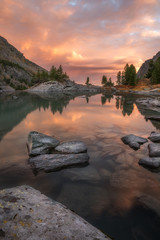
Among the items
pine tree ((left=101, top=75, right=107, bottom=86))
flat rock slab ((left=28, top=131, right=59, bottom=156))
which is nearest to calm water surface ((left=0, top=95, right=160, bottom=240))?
flat rock slab ((left=28, top=131, right=59, bottom=156))

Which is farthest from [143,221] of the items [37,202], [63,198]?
[37,202]

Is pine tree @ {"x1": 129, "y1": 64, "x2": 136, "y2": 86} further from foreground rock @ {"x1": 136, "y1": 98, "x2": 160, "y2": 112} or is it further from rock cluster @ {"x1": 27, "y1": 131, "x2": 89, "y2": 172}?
rock cluster @ {"x1": 27, "y1": 131, "x2": 89, "y2": 172}

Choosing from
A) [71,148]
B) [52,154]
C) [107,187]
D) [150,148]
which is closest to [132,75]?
[150,148]

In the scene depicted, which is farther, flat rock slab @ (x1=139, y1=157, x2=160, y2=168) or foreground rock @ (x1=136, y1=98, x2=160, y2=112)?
foreground rock @ (x1=136, y1=98, x2=160, y2=112)

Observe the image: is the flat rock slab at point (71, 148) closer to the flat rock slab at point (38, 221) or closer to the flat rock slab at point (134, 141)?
the flat rock slab at point (134, 141)

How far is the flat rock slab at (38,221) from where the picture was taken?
3.38m

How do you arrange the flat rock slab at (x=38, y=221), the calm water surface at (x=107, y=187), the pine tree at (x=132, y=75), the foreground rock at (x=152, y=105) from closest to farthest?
1. the flat rock slab at (x=38, y=221)
2. the calm water surface at (x=107, y=187)
3. the foreground rock at (x=152, y=105)
4. the pine tree at (x=132, y=75)

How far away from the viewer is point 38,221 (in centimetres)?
376

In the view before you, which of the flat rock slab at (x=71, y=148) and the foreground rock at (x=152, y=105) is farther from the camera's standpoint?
the foreground rock at (x=152, y=105)

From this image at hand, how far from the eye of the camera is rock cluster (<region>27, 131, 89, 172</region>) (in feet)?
25.8

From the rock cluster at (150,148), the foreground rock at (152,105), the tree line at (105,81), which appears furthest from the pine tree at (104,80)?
the rock cluster at (150,148)

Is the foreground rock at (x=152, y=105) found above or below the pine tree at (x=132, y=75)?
below

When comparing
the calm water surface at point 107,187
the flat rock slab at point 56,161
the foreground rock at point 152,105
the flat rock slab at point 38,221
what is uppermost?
the foreground rock at point 152,105

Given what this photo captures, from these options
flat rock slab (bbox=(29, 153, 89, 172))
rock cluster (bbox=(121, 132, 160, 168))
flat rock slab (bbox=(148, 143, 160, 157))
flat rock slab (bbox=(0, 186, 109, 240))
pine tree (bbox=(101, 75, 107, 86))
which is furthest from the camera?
pine tree (bbox=(101, 75, 107, 86))
